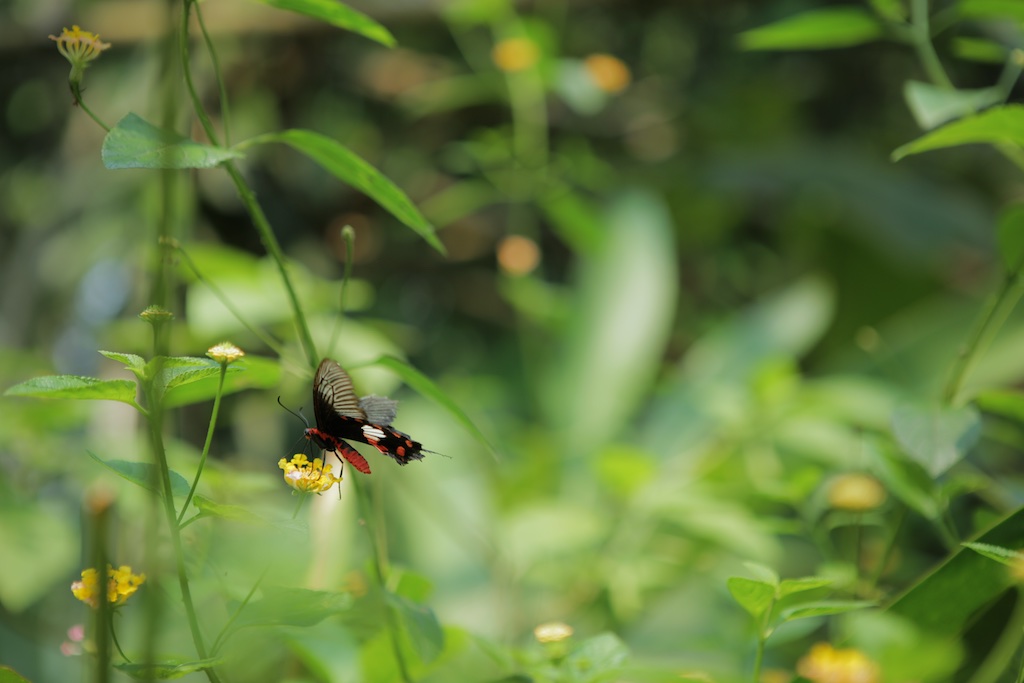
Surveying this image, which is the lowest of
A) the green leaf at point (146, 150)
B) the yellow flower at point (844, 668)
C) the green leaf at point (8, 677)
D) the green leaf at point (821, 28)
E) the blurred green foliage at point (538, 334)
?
the blurred green foliage at point (538, 334)

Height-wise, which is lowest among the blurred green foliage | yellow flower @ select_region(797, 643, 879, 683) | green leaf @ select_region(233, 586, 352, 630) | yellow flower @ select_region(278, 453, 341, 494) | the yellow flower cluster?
the blurred green foliage

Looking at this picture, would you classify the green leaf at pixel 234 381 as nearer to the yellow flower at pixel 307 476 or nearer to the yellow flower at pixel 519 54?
the yellow flower at pixel 307 476

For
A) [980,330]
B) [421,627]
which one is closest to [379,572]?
[421,627]

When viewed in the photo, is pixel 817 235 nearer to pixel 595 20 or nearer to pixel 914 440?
pixel 595 20

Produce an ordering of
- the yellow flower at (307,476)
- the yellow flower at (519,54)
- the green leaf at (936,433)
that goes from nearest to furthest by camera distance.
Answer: the yellow flower at (307,476)
the green leaf at (936,433)
the yellow flower at (519,54)

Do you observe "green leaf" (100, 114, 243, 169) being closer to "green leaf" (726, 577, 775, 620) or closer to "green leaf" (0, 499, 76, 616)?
"green leaf" (726, 577, 775, 620)

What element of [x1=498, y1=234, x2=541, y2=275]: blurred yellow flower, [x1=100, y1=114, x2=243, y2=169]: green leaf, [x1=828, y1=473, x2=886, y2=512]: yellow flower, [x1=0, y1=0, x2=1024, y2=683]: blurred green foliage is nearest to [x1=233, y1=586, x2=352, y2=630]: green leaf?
[x1=0, y1=0, x2=1024, y2=683]: blurred green foliage

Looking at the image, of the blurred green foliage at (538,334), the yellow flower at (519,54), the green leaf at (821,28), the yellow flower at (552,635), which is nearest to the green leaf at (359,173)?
the blurred green foliage at (538,334)

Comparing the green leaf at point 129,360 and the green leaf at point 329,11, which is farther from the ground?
the green leaf at point 329,11
